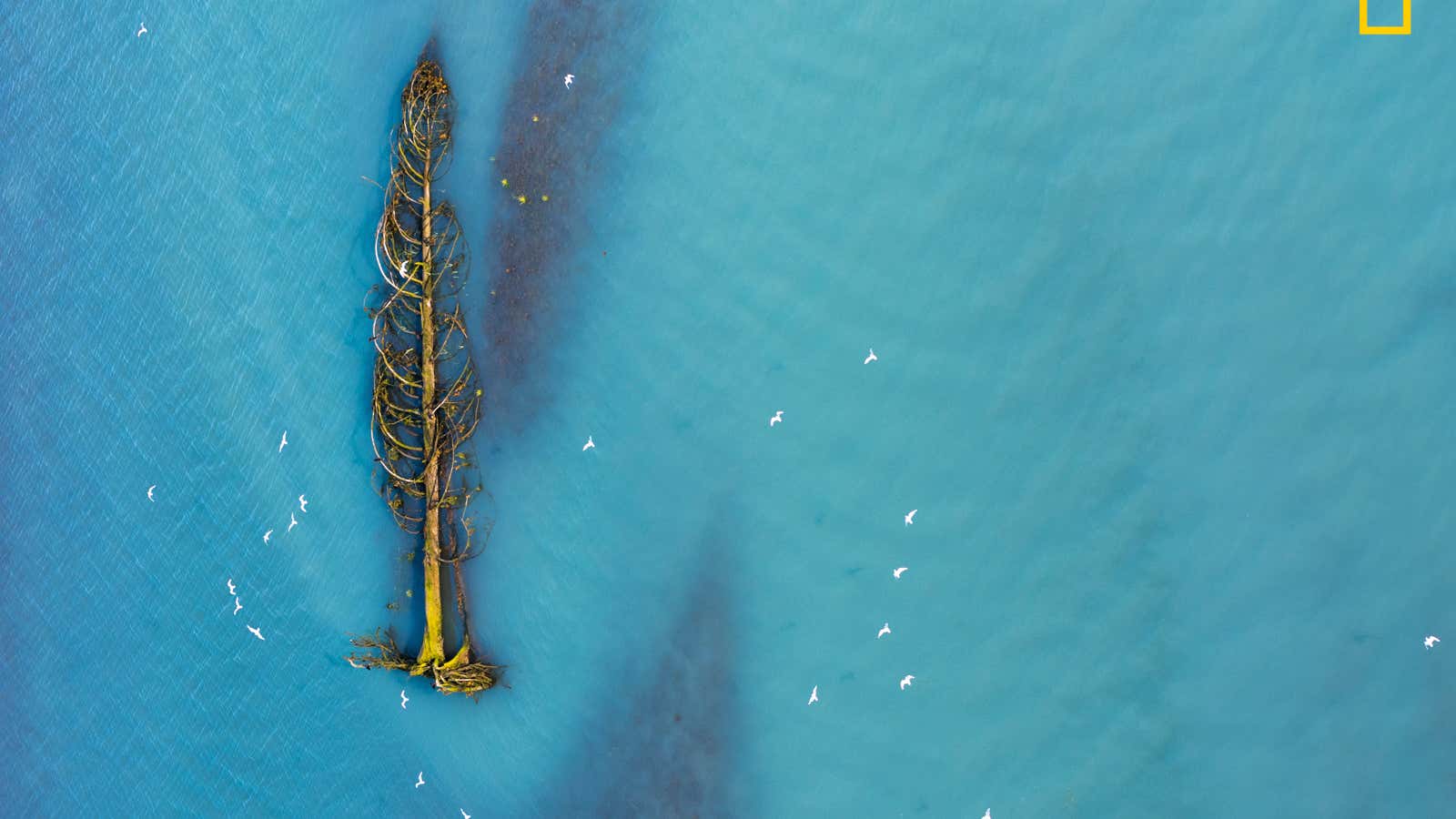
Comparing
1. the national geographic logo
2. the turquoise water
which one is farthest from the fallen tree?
the national geographic logo

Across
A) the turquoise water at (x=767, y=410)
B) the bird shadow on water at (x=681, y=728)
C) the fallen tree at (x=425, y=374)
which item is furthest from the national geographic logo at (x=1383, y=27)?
the fallen tree at (x=425, y=374)

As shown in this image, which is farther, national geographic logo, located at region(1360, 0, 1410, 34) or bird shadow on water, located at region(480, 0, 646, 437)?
bird shadow on water, located at region(480, 0, 646, 437)

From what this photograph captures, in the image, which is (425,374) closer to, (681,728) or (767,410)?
(767,410)

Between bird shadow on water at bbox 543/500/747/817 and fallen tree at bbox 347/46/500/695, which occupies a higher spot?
fallen tree at bbox 347/46/500/695

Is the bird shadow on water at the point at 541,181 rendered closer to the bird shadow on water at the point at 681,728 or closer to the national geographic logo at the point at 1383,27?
the bird shadow on water at the point at 681,728

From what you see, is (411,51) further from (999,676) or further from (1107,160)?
(999,676)

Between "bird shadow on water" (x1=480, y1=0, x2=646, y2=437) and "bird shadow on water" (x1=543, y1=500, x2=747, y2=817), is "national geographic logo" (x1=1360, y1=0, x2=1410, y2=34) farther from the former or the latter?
"bird shadow on water" (x1=543, y1=500, x2=747, y2=817)

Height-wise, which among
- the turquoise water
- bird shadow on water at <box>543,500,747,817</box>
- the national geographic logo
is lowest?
bird shadow on water at <box>543,500,747,817</box>
